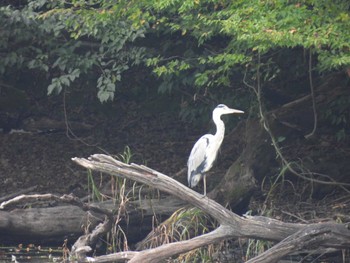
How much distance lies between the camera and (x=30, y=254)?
9.41m

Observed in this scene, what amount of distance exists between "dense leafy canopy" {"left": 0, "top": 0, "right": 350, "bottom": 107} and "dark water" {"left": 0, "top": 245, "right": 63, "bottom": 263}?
1.75 m

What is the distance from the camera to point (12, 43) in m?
11.2

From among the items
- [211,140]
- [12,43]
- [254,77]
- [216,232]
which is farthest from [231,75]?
[216,232]

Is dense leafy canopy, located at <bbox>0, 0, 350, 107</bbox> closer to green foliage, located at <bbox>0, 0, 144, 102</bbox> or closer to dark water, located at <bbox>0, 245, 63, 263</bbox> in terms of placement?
green foliage, located at <bbox>0, 0, 144, 102</bbox>

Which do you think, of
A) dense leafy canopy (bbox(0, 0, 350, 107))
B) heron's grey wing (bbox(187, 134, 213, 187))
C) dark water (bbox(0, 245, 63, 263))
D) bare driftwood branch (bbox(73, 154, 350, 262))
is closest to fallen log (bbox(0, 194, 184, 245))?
dark water (bbox(0, 245, 63, 263))

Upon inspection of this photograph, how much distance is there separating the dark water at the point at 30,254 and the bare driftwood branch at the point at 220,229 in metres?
1.61

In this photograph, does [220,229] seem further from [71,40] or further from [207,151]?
[71,40]

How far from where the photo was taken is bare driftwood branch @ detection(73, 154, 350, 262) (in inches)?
297

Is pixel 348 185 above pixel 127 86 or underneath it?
underneath

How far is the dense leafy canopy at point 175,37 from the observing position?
7641 mm

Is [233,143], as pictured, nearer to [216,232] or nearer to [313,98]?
[313,98]

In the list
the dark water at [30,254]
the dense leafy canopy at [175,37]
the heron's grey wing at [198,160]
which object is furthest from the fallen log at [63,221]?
the dense leafy canopy at [175,37]

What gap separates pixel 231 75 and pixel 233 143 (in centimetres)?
125

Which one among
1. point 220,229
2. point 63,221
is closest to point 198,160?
point 63,221
